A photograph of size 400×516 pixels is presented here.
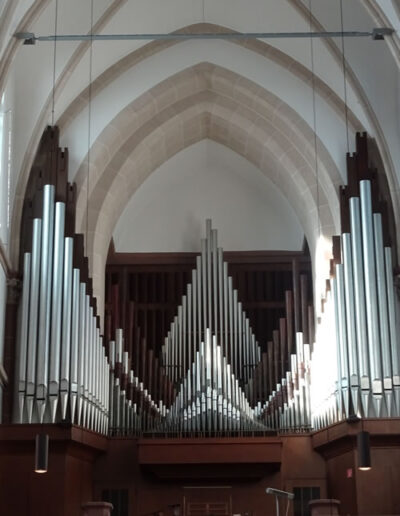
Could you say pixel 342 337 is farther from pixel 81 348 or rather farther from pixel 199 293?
pixel 199 293

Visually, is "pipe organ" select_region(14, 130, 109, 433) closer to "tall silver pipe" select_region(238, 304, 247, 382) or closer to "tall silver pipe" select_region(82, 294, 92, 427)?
"tall silver pipe" select_region(82, 294, 92, 427)

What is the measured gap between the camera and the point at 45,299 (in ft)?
54.7

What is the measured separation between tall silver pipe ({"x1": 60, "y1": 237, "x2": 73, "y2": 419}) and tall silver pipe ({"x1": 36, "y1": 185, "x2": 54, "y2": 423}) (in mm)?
238

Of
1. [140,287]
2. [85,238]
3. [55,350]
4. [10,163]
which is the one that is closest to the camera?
[55,350]

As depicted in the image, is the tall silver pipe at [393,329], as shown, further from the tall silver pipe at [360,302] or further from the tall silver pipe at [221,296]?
the tall silver pipe at [221,296]

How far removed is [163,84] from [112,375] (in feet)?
17.9

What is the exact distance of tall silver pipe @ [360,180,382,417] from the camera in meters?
15.9

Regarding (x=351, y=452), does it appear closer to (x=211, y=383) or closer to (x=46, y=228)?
(x=211, y=383)

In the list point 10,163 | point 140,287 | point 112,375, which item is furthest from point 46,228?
point 140,287

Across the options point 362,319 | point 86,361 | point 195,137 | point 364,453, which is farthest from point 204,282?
point 364,453

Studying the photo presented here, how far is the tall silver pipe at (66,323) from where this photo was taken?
637 inches

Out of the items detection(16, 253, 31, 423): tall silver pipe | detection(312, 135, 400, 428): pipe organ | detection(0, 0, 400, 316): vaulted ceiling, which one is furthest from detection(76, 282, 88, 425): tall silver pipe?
detection(312, 135, 400, 428): pipe organ

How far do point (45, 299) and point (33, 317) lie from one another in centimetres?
35

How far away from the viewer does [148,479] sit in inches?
728
